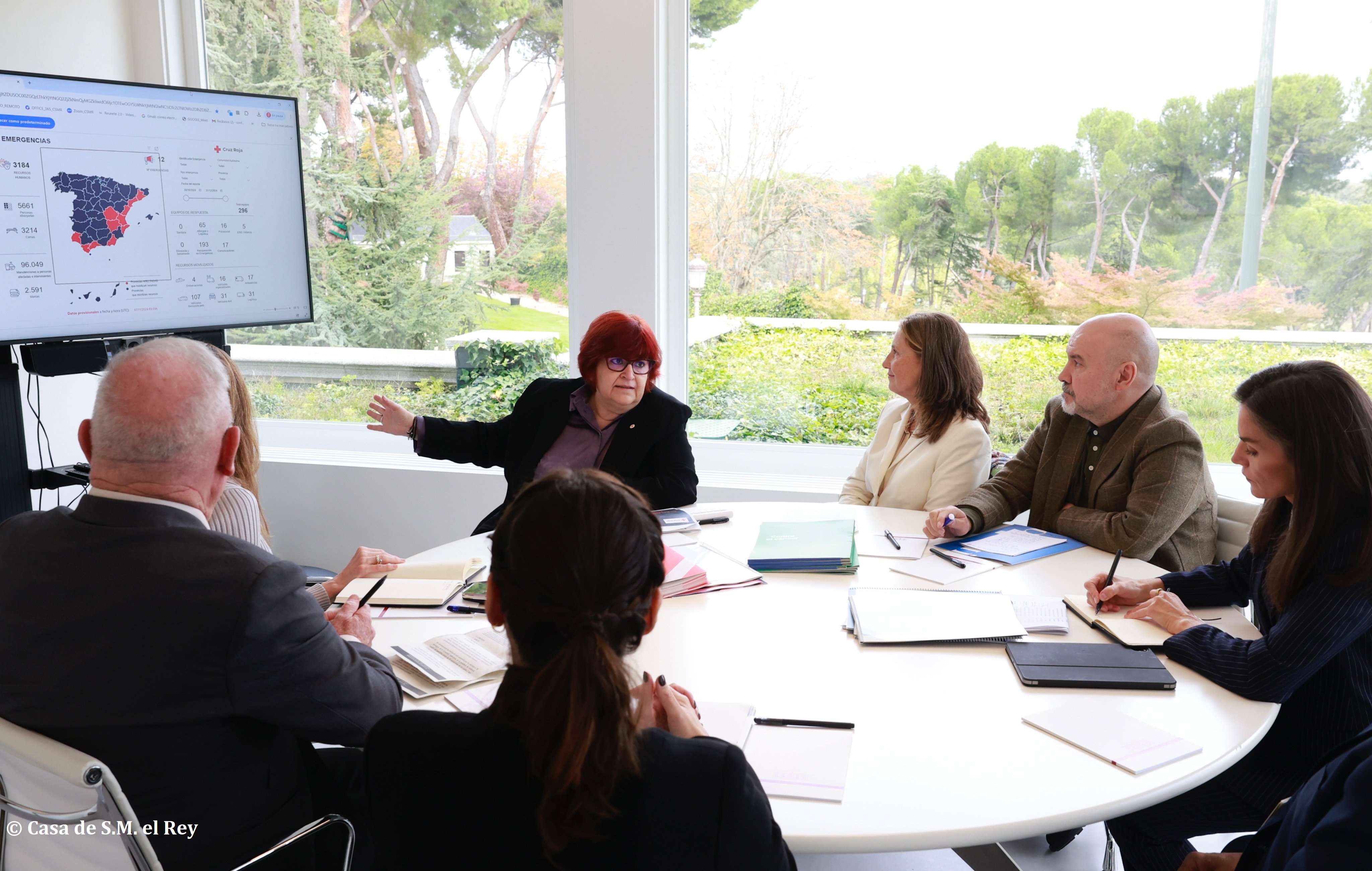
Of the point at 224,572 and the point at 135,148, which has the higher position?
the point at 135,148

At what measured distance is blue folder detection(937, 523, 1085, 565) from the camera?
2.45m

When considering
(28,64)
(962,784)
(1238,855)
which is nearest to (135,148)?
(28,64)

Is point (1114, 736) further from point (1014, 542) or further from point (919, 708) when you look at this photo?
point (1014, 542)

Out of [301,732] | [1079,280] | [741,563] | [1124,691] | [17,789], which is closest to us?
[17,789]

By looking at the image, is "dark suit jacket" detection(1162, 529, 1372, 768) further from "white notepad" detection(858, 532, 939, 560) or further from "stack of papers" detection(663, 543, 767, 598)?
"stack of papers" detection(663, 543, 767, 598)

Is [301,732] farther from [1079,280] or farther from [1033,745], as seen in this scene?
[1079,280]

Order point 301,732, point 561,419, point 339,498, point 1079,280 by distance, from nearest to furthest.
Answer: point 301,732 → point 561,419 → point 1079,280 → point 339,498

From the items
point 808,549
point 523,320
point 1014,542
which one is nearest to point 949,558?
point 1014,542

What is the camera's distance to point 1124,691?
169 cm

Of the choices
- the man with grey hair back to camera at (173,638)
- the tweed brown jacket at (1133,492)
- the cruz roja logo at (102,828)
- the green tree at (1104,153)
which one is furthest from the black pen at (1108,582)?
the green tree at (1104,153)

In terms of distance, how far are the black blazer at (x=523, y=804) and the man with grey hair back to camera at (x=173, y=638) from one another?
0.36 metres

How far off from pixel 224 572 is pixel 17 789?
1.32 feet

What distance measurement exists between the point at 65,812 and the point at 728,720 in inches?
36.0

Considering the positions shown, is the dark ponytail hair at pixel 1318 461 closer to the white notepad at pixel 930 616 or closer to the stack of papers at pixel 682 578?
the white notepad at pixel 930 616
